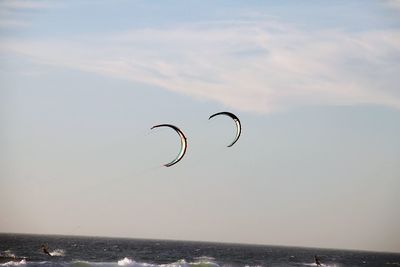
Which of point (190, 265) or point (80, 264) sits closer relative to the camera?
point (80, 264)

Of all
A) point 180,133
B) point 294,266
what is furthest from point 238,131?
point 294,266

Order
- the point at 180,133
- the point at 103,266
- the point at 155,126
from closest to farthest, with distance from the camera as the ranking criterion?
the point at 155,126
the point at 180,133
the point at 103,266

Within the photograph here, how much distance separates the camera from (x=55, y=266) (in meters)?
44.5

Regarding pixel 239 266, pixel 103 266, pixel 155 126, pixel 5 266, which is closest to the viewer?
pixel 155 126

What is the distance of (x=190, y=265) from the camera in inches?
1930

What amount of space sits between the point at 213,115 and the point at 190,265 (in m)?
22.4

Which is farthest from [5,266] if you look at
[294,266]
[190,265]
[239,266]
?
[294,266]

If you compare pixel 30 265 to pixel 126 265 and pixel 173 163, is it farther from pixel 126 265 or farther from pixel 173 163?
pixel 173 163

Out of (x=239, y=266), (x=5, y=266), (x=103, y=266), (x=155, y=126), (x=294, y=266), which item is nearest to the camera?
(x=155, y=126)

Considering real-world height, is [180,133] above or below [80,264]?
above

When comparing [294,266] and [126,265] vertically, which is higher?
[294,266]

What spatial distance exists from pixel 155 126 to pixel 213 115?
90.6 inches

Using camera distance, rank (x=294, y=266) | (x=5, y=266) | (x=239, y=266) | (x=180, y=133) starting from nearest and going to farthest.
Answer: (x=180, y=133) < (x=5, y=266) < (x=239, y=266) < (x=294, y=266)

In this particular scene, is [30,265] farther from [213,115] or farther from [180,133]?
[213,115]
